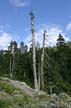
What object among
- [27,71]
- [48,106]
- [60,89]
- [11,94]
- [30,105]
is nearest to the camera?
[30,105]

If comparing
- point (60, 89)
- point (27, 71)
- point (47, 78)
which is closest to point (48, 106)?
point (60, 89)

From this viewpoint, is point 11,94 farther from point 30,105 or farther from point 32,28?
point 32,28

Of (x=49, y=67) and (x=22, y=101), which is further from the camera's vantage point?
(x=49, y=67)

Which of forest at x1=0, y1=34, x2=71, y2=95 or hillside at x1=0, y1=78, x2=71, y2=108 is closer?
hillside at x1=0, y1=78, x2=71, y2=108

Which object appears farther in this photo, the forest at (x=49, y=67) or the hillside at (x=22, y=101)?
the forest at (x=49, y=67)

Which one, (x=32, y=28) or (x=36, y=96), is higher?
(x=32, y=28)

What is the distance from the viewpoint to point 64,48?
277ft

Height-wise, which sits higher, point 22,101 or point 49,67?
point 49,67

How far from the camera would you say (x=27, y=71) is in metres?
81.6

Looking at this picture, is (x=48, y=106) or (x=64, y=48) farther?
(x=64, y=48)

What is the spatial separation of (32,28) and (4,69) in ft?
183

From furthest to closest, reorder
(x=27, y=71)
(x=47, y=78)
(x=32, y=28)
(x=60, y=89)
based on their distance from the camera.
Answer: (x=27, y=71), (x=47, y=78), (x=60, y=89), (x=32, y=28)

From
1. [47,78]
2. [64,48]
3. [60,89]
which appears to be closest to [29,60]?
[64,48]

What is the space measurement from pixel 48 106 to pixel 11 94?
187 centimetres
